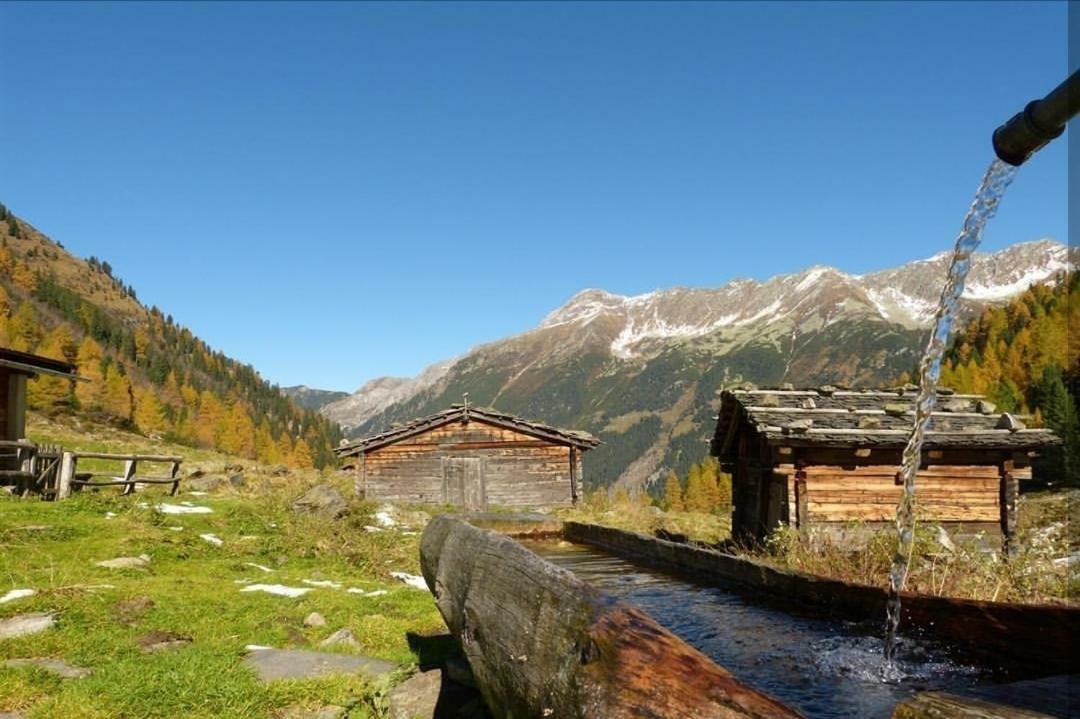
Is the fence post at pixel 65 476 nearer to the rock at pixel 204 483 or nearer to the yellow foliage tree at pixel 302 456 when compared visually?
the rock at pixel 204 483

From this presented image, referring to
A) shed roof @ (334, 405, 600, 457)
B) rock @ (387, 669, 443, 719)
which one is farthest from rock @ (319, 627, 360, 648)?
shed roof @ (334, 405, 600, 457)

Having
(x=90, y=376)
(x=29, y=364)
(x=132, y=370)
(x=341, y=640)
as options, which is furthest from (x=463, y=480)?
(x=132, y=370)

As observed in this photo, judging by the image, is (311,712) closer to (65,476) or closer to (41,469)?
(65,476)

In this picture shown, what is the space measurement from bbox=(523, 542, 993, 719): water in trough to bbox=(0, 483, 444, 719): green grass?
2.82 m

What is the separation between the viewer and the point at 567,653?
10.5 feet

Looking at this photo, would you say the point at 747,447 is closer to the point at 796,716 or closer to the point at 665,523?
the point at 665,523

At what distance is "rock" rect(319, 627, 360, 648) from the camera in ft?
22.9

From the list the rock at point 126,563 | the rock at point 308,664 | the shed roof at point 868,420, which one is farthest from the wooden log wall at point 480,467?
the rock at point 308,664

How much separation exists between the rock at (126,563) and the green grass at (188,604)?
0.55 feet

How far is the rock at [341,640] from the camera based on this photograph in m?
6.99

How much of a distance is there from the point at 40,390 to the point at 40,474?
47.5 meters

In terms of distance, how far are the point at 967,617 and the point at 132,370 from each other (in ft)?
456

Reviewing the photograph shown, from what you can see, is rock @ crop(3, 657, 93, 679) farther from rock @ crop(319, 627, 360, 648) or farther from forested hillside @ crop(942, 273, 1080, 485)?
forested hillside @ crop(942, 273, 1080, 485)

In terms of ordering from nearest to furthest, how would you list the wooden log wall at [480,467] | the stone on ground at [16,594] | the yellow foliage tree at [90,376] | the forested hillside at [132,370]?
1. the stone on ground at [16,594]
2. the wooden log wall at [480,467]
3. the yellow foliage tree at [90,376]
4. the forested hillside at [132,370]
